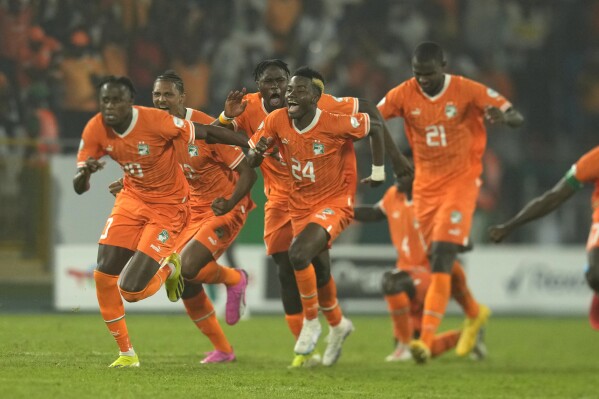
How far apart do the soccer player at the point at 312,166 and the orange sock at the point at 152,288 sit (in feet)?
3.22

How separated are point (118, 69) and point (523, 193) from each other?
6.78m

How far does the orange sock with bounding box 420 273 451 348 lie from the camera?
9047 mm

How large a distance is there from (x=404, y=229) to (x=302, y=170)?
2399 mm

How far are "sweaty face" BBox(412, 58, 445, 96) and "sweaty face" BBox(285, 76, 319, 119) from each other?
1.45 meters

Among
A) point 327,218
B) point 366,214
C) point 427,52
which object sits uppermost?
point 427,52

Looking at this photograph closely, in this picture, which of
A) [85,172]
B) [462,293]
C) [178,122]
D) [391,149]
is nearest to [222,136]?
[178,122]

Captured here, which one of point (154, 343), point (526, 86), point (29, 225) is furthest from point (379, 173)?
point (526, 86)

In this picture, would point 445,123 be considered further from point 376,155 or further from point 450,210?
point 376,155

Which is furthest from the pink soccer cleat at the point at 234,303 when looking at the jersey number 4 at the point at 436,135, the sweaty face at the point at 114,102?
the sweaty face at the point at 114,102

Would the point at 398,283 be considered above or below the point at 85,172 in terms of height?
below

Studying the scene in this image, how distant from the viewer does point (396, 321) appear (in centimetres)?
1014

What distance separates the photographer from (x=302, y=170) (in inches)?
334

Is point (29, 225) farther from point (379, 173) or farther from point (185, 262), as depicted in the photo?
point (379, 173)

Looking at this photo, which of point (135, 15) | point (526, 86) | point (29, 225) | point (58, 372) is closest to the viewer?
point (58, 372)
